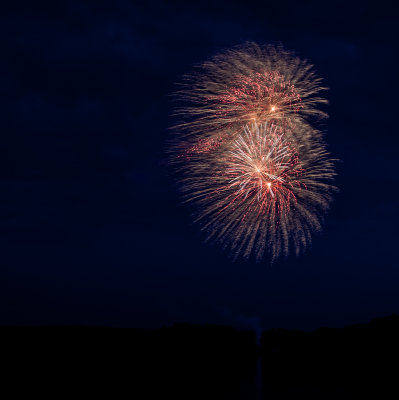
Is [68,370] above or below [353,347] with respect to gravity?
below

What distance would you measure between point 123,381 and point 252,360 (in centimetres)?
4414

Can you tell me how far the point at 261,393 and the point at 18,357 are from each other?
18489mm

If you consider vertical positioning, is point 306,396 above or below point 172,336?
below

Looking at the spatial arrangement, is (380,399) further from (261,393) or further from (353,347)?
(353,347)

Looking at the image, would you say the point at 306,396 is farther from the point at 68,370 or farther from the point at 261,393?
the point at 68,370

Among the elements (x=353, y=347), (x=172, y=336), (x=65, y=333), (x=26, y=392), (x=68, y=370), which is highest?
(x=353, y=347)

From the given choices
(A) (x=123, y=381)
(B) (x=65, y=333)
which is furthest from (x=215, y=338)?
(B) (x=65, y=333)

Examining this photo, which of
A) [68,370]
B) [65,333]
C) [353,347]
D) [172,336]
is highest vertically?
[353,347]

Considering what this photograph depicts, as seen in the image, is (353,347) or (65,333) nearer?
(65,333)

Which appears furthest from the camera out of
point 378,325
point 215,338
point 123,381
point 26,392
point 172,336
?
point 378,325

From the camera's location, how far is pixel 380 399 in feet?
84.0

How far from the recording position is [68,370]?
2467 centimetres

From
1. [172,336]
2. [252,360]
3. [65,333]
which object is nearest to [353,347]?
[252,360]

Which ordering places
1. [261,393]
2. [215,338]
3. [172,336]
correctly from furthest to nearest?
[215,338] < [172,336] < [261,393]
